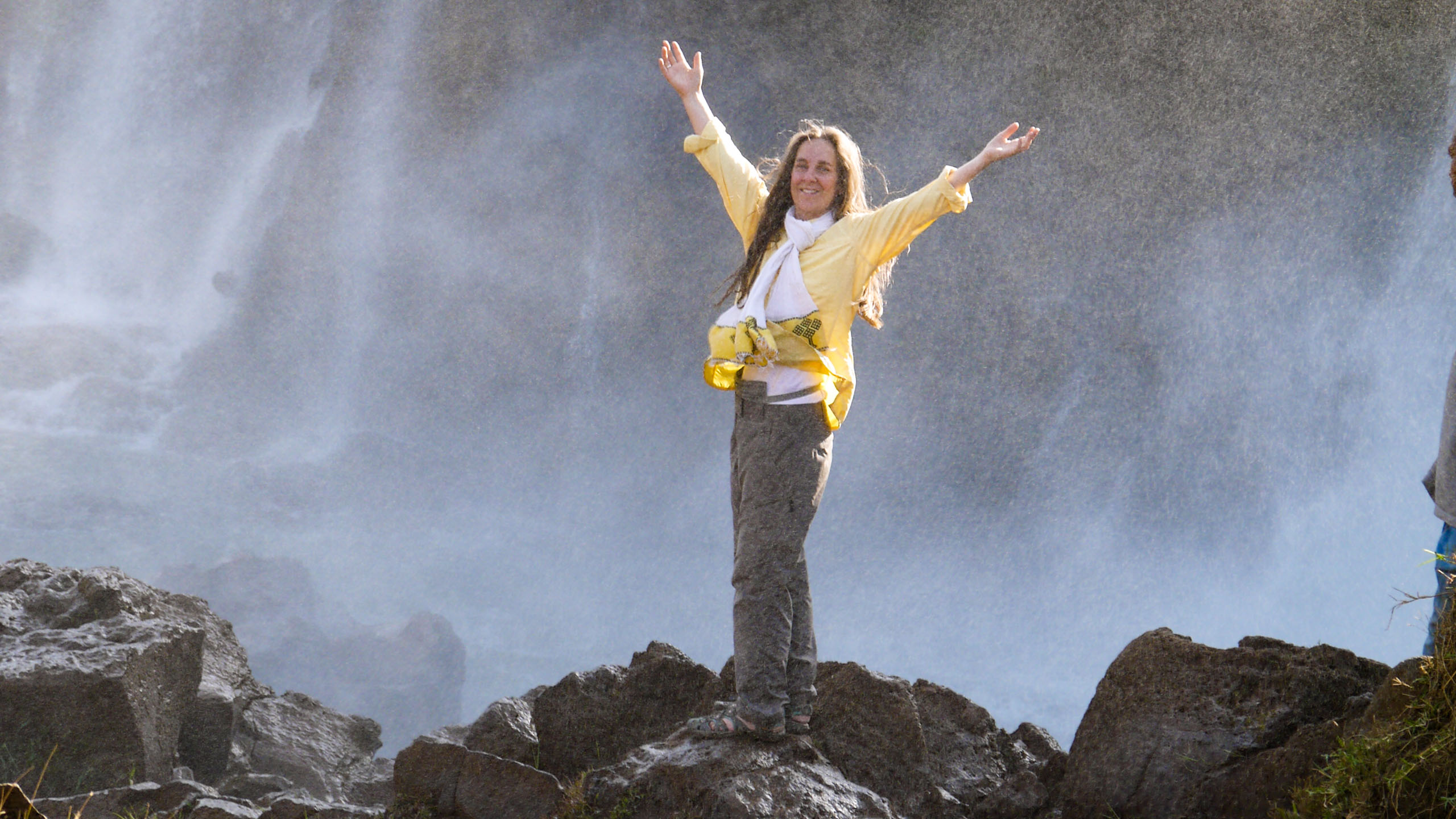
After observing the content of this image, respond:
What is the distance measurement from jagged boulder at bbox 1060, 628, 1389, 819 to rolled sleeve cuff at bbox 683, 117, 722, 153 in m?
2.13

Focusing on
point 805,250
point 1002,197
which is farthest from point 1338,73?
point 805,250

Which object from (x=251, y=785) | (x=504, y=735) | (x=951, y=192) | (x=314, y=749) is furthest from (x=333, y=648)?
(x=951, y=192)

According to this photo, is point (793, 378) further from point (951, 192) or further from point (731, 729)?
point (731, 729)

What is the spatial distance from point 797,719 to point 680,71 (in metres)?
2.11

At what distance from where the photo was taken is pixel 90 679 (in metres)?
4.46

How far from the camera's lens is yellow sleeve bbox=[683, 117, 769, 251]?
346cm

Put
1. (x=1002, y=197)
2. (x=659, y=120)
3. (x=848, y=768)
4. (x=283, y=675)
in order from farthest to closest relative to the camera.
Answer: (x=283, y=675), (x=659, y=120), (x=1002, y=197), (x=848, y=768)

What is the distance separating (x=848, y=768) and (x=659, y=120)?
13.5 m

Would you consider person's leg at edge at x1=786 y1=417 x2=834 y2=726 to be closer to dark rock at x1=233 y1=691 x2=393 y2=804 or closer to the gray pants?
the gray pants

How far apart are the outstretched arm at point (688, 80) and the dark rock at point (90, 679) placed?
10.7 feet

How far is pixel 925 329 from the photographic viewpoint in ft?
51.7

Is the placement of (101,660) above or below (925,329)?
below

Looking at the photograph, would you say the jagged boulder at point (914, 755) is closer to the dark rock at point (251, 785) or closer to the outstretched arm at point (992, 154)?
the outstretched arm at point (992, 154)

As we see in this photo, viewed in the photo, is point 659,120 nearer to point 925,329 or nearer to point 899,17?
point 899,17
